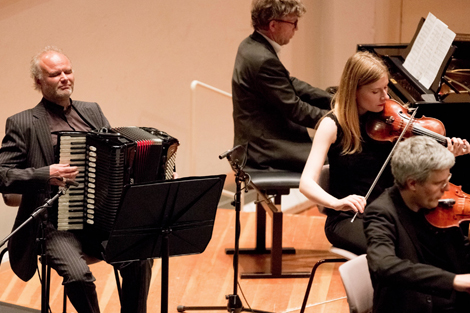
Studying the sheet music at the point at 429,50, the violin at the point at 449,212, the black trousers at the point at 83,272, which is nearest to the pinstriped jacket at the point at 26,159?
the black trousers at the point at 83,272

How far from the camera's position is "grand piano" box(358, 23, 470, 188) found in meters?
3.61

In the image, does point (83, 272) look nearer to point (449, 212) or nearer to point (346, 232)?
point (346, 232)

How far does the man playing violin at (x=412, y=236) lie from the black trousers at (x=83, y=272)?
1.29 meters

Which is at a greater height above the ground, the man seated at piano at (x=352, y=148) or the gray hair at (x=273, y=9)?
the gray hair at (x=273, y=9)

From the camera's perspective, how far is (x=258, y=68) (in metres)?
4.09

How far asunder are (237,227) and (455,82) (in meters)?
1.88

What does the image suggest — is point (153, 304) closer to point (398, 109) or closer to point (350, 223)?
point (350, 223)

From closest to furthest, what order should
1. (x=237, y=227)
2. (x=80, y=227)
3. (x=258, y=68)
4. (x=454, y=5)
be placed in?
(x=80, y=227)
(x=237, y=227)
(x=258, y=68)
(x=454, y=5)

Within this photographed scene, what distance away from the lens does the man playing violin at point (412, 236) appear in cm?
231

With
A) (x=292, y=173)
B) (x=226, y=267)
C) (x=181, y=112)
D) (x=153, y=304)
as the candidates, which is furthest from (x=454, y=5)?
(x=153, y=304)

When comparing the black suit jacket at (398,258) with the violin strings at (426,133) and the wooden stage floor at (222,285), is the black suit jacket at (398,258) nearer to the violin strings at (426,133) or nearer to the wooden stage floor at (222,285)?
the violin strings at (426,133)

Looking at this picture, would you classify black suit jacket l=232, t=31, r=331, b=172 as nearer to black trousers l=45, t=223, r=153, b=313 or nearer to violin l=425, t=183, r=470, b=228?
black trousers l=45, t=223, r=153, b=313

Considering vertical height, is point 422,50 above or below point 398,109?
above

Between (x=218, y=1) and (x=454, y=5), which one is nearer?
(x=218, y=1)
